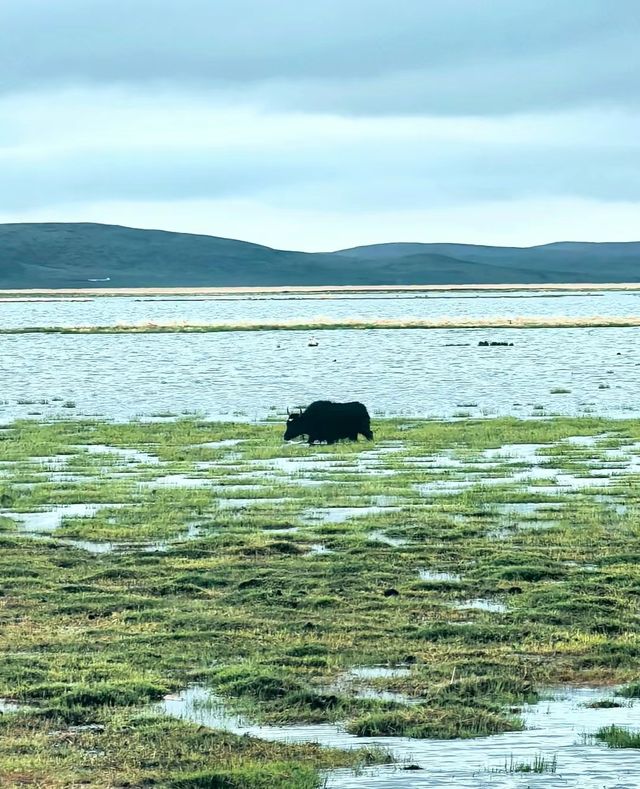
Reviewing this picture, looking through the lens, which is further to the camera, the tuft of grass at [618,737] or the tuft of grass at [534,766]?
the tuft of grass at [618,737]

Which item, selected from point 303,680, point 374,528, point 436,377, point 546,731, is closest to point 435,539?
point 374,528

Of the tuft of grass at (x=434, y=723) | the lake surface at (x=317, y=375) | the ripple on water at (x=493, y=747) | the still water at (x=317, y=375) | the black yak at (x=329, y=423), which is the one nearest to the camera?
the ripple on water at (x=493, y=747)

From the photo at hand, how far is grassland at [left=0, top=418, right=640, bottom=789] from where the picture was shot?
1026 centimetres

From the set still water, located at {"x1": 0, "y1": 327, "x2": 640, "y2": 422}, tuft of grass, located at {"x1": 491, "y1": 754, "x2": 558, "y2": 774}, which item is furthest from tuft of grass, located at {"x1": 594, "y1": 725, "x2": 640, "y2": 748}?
still water, located at {"x1": 0, "y1": 327, "x2": 640, "y2": 422}

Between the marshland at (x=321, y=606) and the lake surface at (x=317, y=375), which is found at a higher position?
the marshland at (x=321, y=606)

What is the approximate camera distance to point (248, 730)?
10367 mm

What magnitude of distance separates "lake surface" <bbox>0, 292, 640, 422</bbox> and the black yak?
243 inches

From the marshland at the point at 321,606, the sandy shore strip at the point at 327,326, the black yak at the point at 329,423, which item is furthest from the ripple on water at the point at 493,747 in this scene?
the sandy shore strip at the point at 327,326

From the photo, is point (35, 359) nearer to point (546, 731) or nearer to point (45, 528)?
point (45, 528)

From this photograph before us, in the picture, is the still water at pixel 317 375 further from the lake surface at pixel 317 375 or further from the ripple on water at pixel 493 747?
the ripple on water at pixel 493 747

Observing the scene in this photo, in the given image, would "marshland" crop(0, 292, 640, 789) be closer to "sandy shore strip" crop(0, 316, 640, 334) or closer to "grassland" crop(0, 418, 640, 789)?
"grassland" crop(0, 418, 640, 789)

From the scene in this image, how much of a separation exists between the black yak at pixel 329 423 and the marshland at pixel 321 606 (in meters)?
0.32

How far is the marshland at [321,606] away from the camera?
9828 millimetres

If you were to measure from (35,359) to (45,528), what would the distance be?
5103 cm
